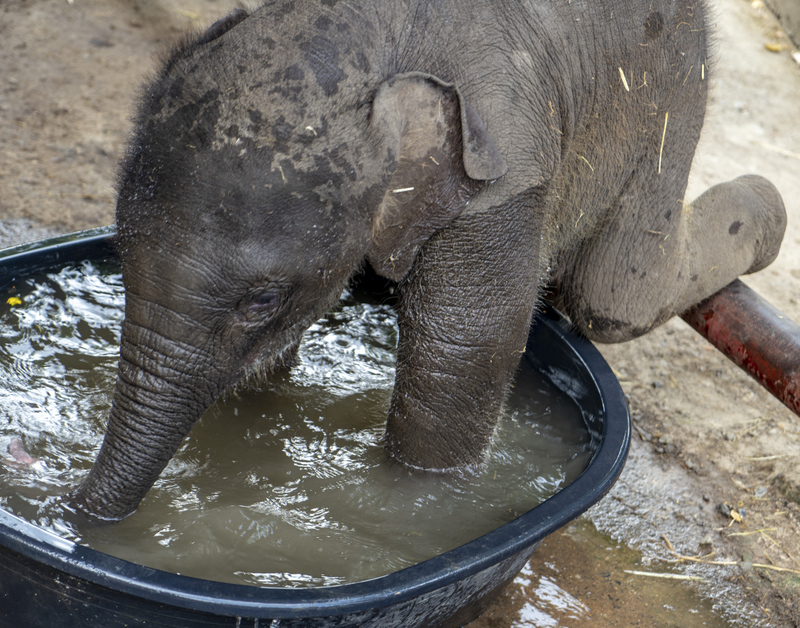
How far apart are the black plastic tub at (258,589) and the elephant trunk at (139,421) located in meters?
0.37

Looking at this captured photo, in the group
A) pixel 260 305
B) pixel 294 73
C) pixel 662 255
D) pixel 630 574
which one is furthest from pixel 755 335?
pixel 294 73

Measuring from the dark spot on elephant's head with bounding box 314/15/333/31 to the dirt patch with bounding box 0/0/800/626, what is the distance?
1037 millimetres

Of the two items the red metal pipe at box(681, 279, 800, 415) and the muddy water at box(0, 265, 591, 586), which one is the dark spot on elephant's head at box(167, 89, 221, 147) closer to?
the muddy water at box(0, 265, 591, 586)

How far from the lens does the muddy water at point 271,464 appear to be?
8.46 ft

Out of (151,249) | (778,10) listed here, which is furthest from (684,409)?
(778,10)

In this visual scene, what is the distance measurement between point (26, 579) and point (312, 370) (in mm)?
1872

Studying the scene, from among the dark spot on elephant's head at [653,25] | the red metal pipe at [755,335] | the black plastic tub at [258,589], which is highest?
the dark spot on elephant's head at [653,25]

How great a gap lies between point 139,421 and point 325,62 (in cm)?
114

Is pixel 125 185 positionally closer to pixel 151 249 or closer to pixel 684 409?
pixel 151 249

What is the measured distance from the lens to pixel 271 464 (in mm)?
3119

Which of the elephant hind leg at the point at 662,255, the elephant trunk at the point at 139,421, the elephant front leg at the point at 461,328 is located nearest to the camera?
the elephant trunk at the point at 139,421

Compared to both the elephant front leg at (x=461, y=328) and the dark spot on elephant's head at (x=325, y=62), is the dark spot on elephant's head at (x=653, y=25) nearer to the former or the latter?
the elephant front leg at (x=461, y=328)

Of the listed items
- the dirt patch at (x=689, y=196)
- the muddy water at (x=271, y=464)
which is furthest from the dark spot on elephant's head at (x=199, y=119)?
the muddy water at (x=271, y=464)

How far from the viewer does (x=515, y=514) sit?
296 cm
